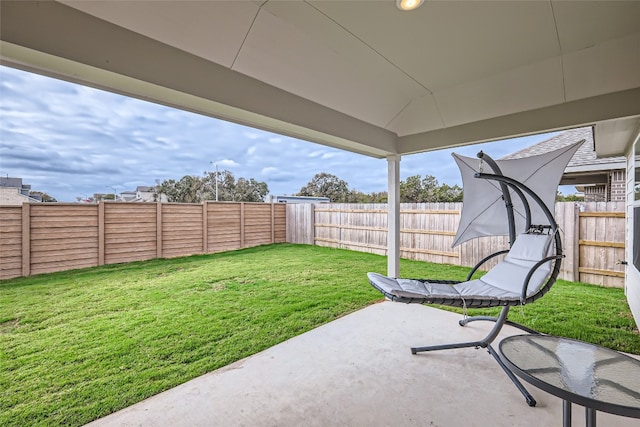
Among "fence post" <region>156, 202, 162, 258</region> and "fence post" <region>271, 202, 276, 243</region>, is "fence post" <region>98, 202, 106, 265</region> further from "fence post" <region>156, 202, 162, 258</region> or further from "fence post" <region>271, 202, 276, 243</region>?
"fence post" <region>271, 202, 276, 243</region>

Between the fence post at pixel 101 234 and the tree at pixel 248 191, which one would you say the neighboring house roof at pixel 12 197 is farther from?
the tree at pixel 248 191

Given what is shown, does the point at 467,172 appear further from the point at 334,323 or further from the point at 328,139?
the point at 334,323

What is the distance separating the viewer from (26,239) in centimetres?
495

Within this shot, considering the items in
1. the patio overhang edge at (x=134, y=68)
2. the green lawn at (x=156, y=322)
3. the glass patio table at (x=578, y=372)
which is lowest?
the green lawn at (x=156, y=322)

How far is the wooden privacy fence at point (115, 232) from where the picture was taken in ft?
16.2

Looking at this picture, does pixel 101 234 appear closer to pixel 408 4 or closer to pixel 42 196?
pixel 42 196

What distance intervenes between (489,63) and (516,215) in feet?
5.37

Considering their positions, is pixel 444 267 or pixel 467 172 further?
pixel 444 267

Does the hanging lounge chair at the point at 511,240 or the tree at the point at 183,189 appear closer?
A: the hanging lounge chair at the point at 511,240

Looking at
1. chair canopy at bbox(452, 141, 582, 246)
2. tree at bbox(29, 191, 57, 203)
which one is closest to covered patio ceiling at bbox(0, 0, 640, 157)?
chair canopy at bbox(452, 141, 582, 246)

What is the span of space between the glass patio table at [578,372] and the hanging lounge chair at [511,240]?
1.44 feet

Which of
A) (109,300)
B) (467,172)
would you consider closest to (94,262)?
(109,300)

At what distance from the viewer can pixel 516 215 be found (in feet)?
10.0

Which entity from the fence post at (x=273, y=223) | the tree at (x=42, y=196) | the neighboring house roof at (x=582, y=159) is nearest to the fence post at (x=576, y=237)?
the neighboring house roof at (x=582, y=159)
